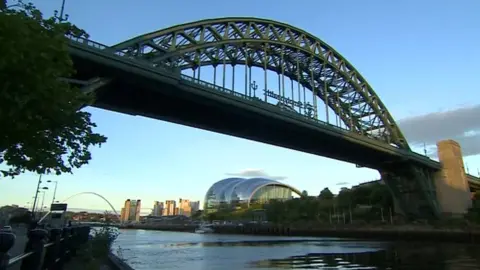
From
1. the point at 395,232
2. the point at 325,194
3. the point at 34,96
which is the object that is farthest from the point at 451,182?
the point at 34,96

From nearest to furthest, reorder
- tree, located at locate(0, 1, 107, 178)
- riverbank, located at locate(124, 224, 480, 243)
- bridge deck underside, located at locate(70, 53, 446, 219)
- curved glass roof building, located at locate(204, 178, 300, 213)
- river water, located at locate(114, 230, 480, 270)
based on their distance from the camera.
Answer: tree, located at locate(0, 1, 107, 178)
river water, located at locate(114, 230, 480, 270)
bridge deck underside, located at locate(70, 53, 446, 219)
riverbank, located at locate(124, 224, 480, 243)
curved glass roof building, located at locate(204, 178, 300, 213)

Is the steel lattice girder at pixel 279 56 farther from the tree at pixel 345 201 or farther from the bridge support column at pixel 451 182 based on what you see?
the tree at pixel 345 201

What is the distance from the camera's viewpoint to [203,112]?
38.5m

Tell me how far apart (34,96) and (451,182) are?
226 ft

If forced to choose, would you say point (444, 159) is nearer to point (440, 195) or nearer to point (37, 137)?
point (440, 195)

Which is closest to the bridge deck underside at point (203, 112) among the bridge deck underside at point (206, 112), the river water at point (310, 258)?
the bridge deck underside at point (206, 112)

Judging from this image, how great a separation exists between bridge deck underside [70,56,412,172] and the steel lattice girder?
2612 millimetres

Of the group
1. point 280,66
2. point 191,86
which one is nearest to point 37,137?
point 191,86

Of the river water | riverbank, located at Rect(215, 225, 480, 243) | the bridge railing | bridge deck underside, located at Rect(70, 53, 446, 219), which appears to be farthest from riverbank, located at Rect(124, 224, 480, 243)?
the bridge railing

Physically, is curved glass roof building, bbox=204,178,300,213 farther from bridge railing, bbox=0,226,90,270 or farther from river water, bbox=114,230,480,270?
bridge railing, bbox=0,226,90,270

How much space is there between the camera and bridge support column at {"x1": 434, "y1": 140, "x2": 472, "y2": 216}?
62.5 meters

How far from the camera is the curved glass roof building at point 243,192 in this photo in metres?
159

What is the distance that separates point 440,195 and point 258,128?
3754cm

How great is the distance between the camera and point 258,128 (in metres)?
43.7
